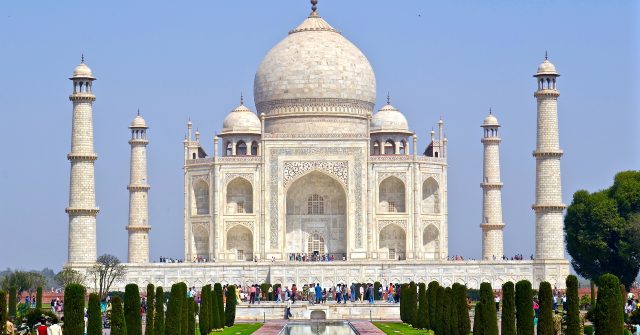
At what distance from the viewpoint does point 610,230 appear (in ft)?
127

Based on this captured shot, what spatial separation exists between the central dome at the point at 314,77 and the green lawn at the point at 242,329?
13.6 metres

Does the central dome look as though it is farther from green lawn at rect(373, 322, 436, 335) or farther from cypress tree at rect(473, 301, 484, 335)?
cypress tree at rect(473, 301, 484, 335)

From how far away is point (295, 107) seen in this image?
141ft

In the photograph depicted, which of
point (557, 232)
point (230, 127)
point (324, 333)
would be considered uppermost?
point (230, 127)

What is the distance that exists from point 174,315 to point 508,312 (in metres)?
4.70

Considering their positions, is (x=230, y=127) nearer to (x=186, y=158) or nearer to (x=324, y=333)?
(x=186, y=158)

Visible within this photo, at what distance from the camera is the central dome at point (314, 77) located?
1688 inches

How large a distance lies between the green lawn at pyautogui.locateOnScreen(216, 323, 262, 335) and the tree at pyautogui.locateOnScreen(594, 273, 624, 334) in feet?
30.0

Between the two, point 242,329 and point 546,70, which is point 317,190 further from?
point 242,329

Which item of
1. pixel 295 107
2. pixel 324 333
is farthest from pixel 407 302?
pixel 295 107

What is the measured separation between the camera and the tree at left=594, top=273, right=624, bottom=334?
18016 mm

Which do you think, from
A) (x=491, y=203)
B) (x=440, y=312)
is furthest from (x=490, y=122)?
(x=440, y=312)

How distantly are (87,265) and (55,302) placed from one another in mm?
4931

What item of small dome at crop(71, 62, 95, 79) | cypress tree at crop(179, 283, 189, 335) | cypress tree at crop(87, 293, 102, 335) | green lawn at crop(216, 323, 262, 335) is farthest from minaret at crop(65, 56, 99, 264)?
cypress tree at crop(87, 293, 102, 335)
